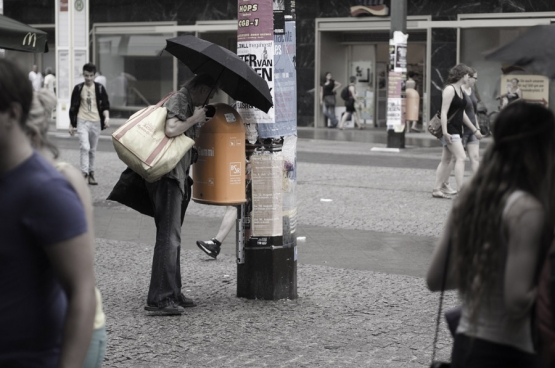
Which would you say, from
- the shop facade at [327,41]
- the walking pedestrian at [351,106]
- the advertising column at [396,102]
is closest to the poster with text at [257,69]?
the advertising column at [396,102]

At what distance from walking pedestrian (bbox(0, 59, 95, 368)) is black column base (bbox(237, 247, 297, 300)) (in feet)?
13.9

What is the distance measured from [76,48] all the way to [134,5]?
17.3ft

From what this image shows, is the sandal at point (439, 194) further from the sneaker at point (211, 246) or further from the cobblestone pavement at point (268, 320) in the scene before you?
the sneaker at point (211, 246)

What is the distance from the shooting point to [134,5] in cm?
3062

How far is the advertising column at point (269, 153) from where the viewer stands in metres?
6.49

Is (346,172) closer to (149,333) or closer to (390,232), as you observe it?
(390,232)

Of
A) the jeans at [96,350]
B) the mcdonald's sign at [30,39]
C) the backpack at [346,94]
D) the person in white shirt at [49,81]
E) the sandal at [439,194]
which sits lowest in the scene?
the sandal at [439,194]

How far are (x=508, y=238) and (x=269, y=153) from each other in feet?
13.1

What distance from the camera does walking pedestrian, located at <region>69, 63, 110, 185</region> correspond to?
13250 millimetres

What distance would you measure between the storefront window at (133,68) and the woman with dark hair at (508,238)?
28370 mm

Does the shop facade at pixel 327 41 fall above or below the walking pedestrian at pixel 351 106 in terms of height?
above

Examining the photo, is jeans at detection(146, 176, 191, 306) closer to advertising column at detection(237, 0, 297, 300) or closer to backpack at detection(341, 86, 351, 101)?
advertising column at detection(237, 0, 297, 300)

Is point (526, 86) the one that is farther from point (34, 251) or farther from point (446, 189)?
point (34, 251)

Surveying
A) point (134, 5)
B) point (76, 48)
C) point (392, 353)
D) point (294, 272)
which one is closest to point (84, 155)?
point (294, 272)
